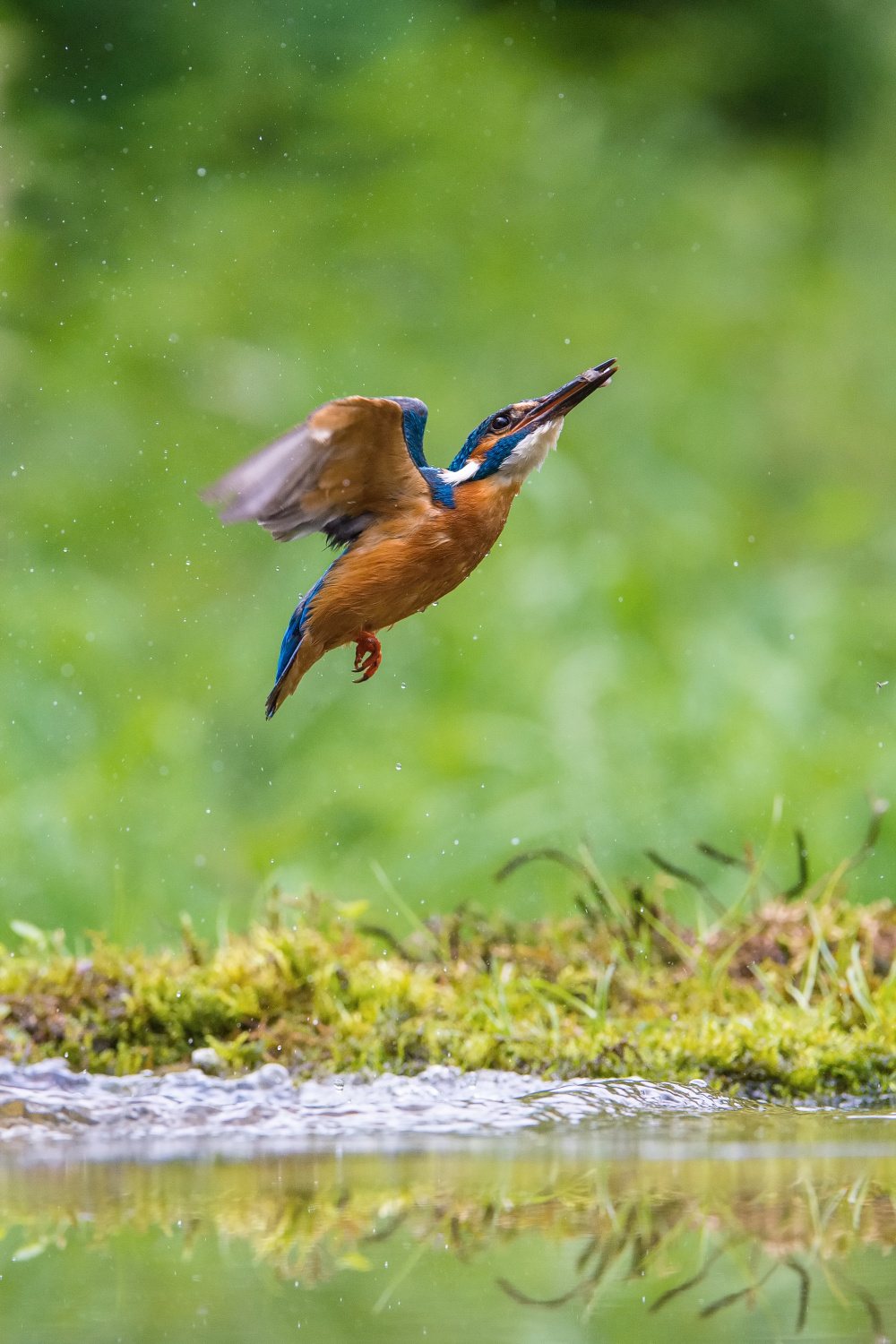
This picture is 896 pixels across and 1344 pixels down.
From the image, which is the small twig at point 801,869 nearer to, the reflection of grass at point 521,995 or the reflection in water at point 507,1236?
the reflection of grass at point 521,995

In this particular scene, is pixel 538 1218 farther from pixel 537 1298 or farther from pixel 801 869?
pixel 801 869

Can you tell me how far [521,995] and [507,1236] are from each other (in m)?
1.55

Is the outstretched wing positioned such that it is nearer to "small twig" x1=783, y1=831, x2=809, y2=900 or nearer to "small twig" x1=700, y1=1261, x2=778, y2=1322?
"small twig" x1=700, y1=1261, x2=778, y2=1322

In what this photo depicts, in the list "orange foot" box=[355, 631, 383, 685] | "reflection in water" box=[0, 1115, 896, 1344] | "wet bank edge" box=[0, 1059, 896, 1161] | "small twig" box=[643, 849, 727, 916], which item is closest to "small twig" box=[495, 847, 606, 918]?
"small twig" box=[643, 849, 727, 916]

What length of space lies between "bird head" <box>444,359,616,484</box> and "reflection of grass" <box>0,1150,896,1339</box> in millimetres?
791

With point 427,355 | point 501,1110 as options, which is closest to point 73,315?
point 427,355

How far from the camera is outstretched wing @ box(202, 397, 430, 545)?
5.25 ft

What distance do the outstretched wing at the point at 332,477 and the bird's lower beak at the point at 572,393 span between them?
0.16 m

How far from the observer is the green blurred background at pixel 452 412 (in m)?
4.77

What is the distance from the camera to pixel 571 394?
Result: 1.53 metres

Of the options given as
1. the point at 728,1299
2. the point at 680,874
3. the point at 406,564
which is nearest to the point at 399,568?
the point at 406,564

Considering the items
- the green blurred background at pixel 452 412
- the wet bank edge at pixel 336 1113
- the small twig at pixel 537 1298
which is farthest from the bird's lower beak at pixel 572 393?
the green blurred background at pixel 452 412

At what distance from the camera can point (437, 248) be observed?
257 inches

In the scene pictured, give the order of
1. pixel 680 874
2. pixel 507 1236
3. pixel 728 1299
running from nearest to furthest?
pixel 728 1299
pixel 507 1236
pixel 680 874
